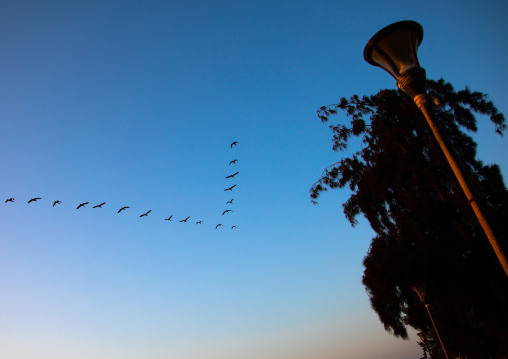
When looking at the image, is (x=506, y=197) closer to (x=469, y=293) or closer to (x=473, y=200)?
(x=469, y=293)

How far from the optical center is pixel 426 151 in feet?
62.3

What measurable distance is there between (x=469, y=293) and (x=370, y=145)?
9.65 meters

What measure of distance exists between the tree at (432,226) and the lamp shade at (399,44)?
35.9 ft

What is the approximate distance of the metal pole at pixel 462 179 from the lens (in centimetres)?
443

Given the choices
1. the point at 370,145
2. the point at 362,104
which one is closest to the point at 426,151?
the point at 370,145

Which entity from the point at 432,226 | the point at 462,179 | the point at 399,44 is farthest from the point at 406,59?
the point at 432,226

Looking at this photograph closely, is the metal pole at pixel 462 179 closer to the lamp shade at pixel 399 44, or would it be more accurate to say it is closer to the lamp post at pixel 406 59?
the lamp post at pixel 406 59

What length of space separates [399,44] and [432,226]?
14.1 metres

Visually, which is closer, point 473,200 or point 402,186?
point 473,200

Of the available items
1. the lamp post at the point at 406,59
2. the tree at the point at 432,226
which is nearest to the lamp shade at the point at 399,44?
the lamp post at the point at 406,59

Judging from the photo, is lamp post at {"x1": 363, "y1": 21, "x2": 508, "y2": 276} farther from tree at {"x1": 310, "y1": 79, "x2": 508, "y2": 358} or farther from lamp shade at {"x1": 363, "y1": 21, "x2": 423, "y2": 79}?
tree at {"x1": 310, "y1": 79, "x2": 508, "y2": 358}

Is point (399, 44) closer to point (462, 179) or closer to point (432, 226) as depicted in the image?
point (462, 179)

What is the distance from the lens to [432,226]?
1744cm

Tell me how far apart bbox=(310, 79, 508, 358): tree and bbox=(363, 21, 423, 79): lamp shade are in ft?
35.9
